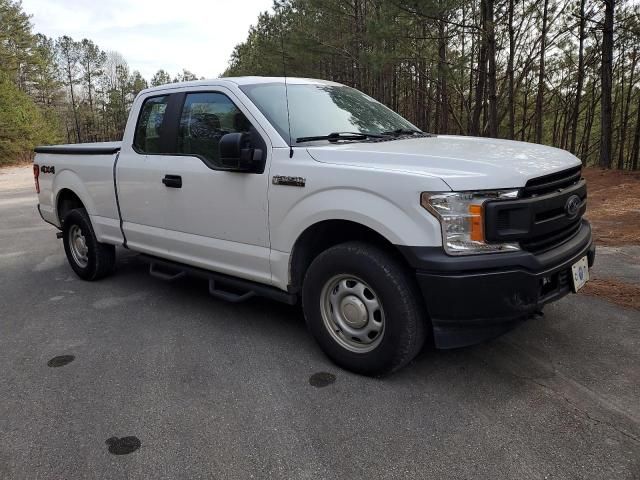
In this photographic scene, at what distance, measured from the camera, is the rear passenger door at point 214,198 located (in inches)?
144

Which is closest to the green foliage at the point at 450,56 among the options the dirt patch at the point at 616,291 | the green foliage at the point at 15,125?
the dirt patch at the point at 616,291

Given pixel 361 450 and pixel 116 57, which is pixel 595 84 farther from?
pixel 116 57

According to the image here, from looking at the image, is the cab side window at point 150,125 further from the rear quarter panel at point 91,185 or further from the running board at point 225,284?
the running board at point 225,284

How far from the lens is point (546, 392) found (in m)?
2.96

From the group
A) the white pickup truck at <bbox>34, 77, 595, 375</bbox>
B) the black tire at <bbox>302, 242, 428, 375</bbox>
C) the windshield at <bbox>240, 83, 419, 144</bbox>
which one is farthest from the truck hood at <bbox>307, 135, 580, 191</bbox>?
the black tire at <bbox>302, 242, 428, 375</bbox>

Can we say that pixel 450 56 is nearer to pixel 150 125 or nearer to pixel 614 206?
pixel 614 206

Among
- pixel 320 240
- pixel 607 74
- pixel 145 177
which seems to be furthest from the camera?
pixel 607 74

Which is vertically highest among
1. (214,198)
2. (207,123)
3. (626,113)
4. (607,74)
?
(607,74)

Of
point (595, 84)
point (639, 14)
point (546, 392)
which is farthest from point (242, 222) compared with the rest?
point (595, 84)

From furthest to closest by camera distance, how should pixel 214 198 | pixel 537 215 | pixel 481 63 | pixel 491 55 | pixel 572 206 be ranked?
pixel 481 63, pixel 491 55, pixel 214 198, pixel 572 206, pixel 537 215

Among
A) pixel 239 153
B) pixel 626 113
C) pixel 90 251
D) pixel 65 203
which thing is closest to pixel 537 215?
pixel 239 153

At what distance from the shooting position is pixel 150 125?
183 inches

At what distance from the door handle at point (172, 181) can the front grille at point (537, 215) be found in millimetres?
2518

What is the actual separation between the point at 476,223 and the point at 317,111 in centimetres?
173
